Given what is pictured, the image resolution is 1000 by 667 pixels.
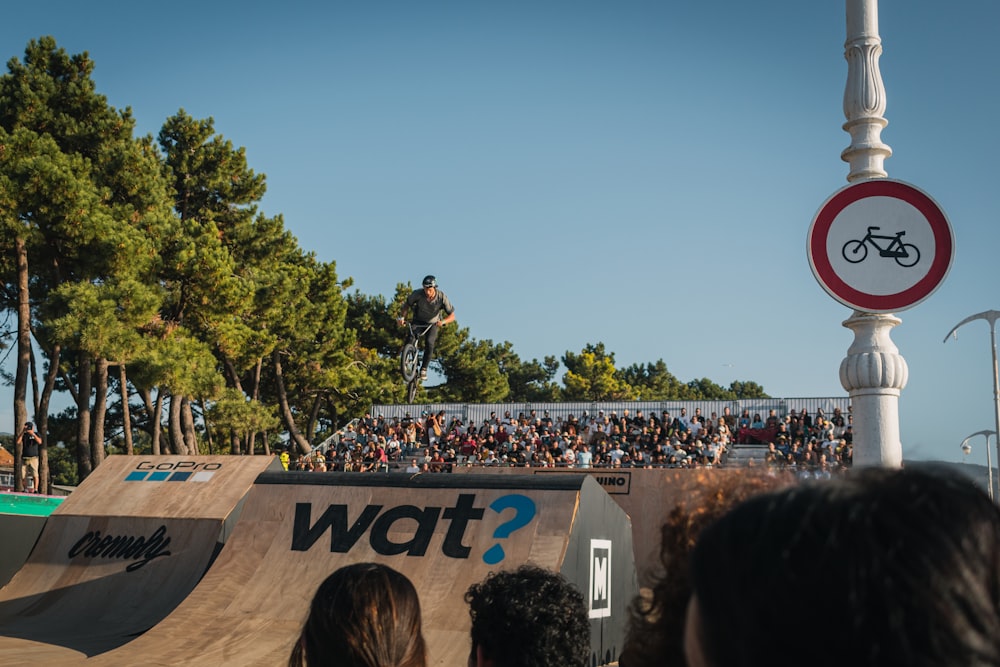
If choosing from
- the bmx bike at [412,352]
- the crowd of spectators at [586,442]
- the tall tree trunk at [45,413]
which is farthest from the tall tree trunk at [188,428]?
the bmx bike at [412,352]

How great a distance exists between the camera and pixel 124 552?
974 centimetres

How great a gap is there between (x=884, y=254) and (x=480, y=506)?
4164 mm

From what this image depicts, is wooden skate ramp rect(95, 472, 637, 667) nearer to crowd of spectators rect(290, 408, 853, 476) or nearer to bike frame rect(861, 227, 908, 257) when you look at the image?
bike frame rect(861, 227, 908, 257)

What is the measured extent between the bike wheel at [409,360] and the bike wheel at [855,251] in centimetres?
1590

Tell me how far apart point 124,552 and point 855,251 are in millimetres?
8257

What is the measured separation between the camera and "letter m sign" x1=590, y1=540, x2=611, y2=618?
773cm

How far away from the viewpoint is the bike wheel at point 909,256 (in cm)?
550

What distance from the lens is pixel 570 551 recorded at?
24.0 feet

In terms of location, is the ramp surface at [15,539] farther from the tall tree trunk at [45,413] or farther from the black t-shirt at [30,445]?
the tall tree trunk at [45,413]

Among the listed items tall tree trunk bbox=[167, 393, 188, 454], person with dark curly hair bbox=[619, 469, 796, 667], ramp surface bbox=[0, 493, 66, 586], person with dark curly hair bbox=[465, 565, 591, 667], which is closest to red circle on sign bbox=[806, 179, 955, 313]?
person with dark curly hair bbox=[465, 565, 591, 667]

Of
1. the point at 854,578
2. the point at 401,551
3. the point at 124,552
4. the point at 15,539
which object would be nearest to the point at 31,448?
the point at 15,539

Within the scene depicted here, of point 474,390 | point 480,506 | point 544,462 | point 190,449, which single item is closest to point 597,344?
point 474,390

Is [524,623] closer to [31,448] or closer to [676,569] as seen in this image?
[676,569]

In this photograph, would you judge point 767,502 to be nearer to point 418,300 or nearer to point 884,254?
point 884,254
